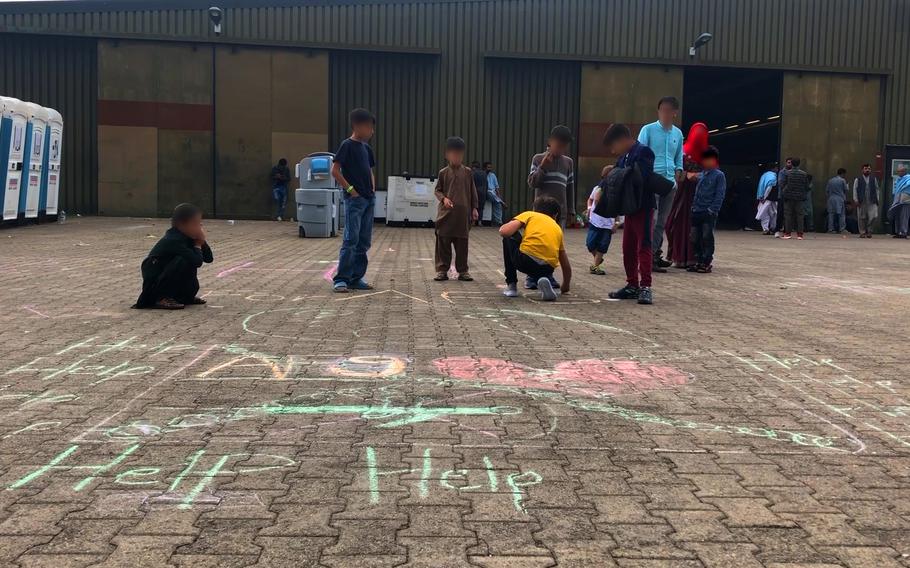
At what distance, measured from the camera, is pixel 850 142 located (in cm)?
2367

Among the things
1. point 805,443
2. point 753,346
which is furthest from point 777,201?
point 805,443

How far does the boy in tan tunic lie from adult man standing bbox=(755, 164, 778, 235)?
14202mm

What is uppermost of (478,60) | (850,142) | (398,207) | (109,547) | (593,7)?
(593,7)

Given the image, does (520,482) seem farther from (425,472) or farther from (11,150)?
(11,150)

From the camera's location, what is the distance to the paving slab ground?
2.36 m

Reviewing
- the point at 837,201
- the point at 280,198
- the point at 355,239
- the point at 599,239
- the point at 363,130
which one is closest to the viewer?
the point at 355,239

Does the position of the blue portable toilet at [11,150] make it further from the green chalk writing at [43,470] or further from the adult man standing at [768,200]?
the adult man standing at [768,200]

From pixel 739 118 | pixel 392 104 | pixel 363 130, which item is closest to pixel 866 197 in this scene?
pixel 739 118

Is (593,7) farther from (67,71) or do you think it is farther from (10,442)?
(10,442)

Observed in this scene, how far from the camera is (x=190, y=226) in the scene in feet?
20.9

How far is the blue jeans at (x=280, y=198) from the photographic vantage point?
21438 millimetres

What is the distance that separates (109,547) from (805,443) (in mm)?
2760

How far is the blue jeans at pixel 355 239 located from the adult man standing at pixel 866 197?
17.9 metres

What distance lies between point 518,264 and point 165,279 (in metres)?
3.20
